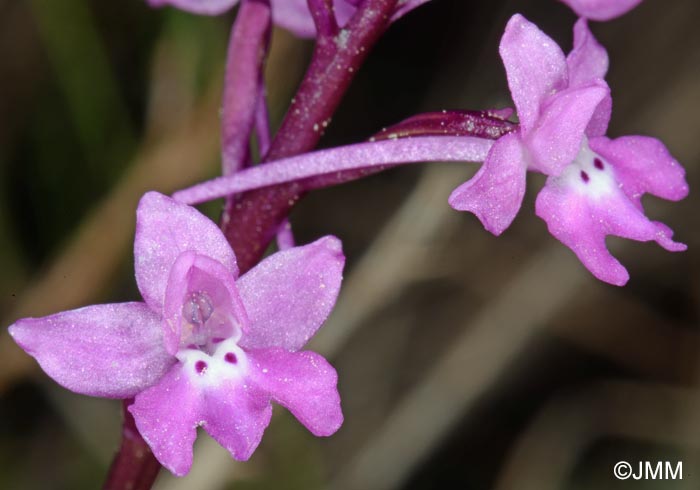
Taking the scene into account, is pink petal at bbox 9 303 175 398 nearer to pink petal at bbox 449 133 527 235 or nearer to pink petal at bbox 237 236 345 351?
pink petal at bbox 237 236 345 351

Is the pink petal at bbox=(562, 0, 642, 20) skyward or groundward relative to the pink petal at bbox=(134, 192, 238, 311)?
skyward

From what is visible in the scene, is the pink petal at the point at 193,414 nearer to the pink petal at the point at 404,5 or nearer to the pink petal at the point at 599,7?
the pink petal at the point at 404,5

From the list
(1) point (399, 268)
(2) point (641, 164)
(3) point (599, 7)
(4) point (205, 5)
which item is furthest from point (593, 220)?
(1) point (399, 268)

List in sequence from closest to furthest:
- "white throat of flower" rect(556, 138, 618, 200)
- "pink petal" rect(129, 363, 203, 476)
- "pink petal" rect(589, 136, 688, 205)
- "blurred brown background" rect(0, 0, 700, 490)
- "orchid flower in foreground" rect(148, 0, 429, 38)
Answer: "pink petal" rect(129, 363, 203, 476) < "white throat of flower" rect(556, 138, 618, 200) < "pink petal" rect(589, 136, 688, 205) < "orchid flower in foreground" rect(148, 0, 429, 38) < "blurred brown background" rect(0, 0, 700, 490)

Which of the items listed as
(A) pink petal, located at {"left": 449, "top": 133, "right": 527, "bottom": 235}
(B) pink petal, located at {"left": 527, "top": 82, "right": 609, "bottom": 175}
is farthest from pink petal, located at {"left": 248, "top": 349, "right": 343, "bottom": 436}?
(B) pink petal, located at {"left": 527, "top": 82, "right": 609, "bottom": 175}

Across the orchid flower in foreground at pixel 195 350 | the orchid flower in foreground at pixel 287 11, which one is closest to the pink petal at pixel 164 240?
the orchid flower in foreground at pixel 195 350

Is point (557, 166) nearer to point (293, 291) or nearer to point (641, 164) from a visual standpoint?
point (641, 164)
